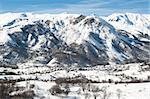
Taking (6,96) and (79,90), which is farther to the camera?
(79,90)

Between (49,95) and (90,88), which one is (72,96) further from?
(90,88)

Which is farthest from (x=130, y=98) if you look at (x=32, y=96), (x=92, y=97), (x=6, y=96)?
(x=6, y=96)

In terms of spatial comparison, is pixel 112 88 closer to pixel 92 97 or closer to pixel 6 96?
pixel 92 97

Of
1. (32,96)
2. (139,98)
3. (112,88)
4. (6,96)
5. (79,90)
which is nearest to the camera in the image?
(6,96)

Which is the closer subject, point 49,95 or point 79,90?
point 49,95

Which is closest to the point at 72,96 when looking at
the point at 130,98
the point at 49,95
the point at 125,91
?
the point at 49,95

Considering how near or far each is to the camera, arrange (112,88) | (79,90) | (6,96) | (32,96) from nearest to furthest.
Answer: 1. (6,96)
2. (32,96)
3. (79,90)
4. (112,88)

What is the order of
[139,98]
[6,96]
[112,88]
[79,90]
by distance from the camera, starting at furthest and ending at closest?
[112,88], [79,90], [139,98], [6,96]
